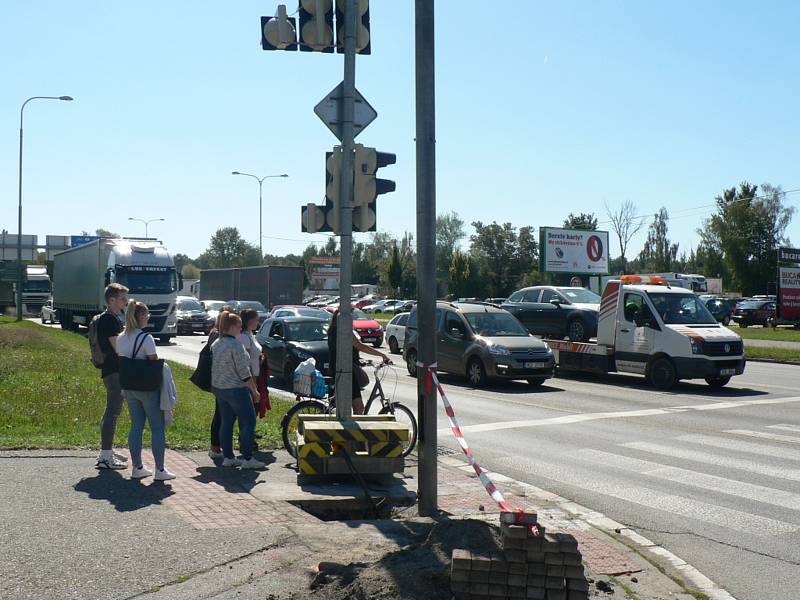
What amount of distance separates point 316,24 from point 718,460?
6.64 metres

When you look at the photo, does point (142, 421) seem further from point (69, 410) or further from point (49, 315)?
point (49, 315)

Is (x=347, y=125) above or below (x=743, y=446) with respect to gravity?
above

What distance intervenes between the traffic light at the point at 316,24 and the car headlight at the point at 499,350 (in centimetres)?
1072

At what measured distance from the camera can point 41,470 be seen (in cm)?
795

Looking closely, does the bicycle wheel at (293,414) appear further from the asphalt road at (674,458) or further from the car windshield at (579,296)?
the car windshield at (579,296)

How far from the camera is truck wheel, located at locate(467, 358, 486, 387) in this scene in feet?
61.1

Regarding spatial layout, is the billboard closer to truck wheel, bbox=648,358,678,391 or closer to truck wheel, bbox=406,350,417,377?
truck wheel, bbox=406,350,417,377

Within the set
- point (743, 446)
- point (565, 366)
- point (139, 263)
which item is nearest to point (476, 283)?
point (139, 263)

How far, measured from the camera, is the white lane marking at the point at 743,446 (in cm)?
1034

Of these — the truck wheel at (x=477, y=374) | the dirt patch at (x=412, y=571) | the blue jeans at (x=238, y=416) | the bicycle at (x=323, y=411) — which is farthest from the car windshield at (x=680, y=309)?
the dirt patch at (x=412, y=571)

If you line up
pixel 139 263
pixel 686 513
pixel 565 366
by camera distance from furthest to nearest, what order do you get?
pixel 139 263 → pixel 565 366 → pixel 686 513

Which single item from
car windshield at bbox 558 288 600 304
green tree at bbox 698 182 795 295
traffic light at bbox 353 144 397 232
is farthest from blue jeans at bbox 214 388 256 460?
green tree at bbox 698 182 795 295

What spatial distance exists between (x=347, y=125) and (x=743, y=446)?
21.5ft

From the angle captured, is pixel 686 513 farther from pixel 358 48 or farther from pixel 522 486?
pixel 358 48
